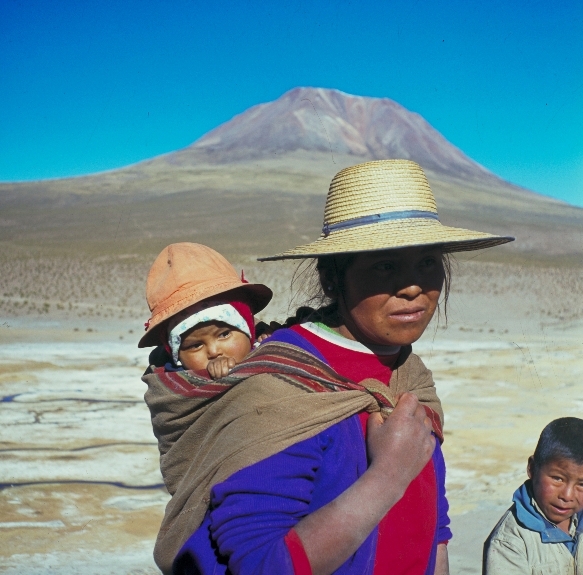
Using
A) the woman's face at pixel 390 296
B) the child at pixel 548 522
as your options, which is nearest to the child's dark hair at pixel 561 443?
the child at pixel 548 522

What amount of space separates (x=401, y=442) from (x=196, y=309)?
92cm

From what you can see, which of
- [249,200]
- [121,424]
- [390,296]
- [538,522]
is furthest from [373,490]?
[249,200]

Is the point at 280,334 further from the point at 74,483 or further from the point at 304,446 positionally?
the point at 74,483

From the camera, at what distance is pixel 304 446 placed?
4.95 feet

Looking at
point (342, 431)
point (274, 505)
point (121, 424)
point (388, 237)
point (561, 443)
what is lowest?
point (121, 424)

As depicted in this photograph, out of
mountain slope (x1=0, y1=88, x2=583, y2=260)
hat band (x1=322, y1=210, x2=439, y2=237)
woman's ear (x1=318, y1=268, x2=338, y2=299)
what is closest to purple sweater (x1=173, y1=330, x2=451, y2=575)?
woman's ear (x1=318, y1=268, x2=338, y2=299)

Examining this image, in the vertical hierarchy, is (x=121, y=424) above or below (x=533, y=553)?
below

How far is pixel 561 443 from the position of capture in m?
2.94

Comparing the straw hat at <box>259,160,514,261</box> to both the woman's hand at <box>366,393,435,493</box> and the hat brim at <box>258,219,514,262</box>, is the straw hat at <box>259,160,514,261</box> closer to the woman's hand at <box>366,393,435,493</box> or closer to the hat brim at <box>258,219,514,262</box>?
the hat brim at <box>258,219,514,262</box>

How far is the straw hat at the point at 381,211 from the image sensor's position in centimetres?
176

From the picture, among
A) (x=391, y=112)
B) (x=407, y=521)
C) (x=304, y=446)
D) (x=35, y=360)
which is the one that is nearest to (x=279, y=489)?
(x=304, y=446)

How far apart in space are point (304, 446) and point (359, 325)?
368 millimetres

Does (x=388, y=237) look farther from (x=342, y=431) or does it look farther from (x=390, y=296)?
(x=342, y=431)

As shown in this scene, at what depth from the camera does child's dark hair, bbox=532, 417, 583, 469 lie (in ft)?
9.49
